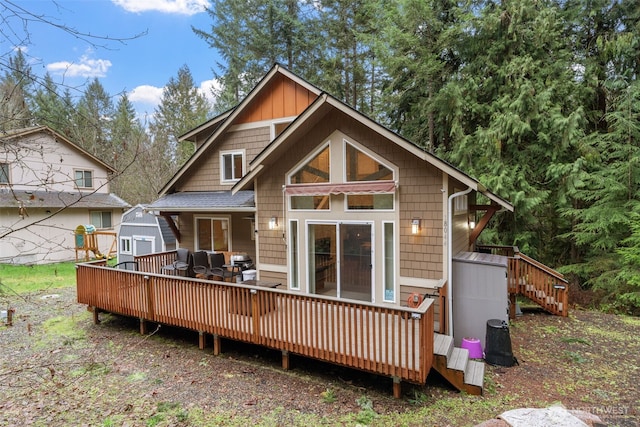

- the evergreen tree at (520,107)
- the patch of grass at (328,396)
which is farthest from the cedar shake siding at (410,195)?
the evergreen tree at (520,107)

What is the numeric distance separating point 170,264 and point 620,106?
14946mm

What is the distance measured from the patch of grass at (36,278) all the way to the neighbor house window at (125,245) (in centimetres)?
212

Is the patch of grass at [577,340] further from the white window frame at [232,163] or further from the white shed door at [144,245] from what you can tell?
the white shed door at [144,245]

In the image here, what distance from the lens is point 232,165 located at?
1096 centimetres

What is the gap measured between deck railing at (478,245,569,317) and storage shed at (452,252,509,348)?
2.50 metres

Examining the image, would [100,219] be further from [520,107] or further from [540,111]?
[540,111]

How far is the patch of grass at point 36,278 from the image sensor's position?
12258 mm

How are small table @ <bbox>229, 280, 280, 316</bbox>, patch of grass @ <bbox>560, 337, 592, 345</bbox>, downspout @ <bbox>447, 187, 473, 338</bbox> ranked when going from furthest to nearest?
patch of grass @ <bbox>560, 337, 592, 345</bbox> < downspout @ <bbox>447, 187, 473, 338</bbox> < small table @ <bbox>229, 280, 280, 316</bbox>

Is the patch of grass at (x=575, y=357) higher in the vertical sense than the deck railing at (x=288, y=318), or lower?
lower

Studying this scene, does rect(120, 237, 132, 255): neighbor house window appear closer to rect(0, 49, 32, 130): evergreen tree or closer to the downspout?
rect(0, 49, 32, 130): evergreen tree

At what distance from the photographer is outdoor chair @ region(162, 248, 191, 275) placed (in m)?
9.68

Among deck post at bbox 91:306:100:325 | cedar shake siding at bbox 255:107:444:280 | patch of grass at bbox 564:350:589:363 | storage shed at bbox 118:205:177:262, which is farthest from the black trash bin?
storage shed at bbox 118:205:177:262

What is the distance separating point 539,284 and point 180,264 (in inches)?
393

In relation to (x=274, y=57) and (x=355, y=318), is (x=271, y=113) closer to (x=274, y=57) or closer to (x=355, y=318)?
(x=355, y=318)
